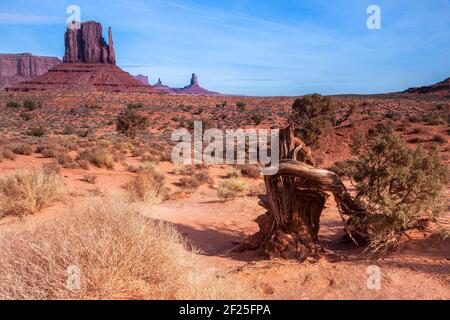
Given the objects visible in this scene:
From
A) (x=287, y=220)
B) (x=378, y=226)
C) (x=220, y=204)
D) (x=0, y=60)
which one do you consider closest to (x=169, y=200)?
(x=220, y=204)

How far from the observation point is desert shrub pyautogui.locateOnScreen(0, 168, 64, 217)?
25.9 ft

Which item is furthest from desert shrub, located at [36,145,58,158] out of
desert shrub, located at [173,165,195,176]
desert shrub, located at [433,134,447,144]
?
desert shrub, located at [433,134,447,144]

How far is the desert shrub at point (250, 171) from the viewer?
16.8 meters

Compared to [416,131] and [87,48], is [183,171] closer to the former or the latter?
[416,131]

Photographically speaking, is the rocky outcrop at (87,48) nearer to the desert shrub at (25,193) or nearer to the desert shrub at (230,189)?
the desert shrub at (230,189)

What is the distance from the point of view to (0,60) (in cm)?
14650

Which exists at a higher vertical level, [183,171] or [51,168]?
[51,168]

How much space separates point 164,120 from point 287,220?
3843 centimetres

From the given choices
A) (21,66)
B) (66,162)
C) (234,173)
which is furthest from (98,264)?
(21,66)

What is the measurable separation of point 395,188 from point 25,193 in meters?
7.31

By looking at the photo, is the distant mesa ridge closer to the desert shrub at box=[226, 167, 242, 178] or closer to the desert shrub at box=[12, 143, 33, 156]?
the desert shrub at box=[12, 143, 33, 156]

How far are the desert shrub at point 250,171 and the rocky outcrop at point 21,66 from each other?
14781 centimetres

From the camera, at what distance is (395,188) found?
580 cm

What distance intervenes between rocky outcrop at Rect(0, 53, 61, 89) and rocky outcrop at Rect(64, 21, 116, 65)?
30097 millimetres
